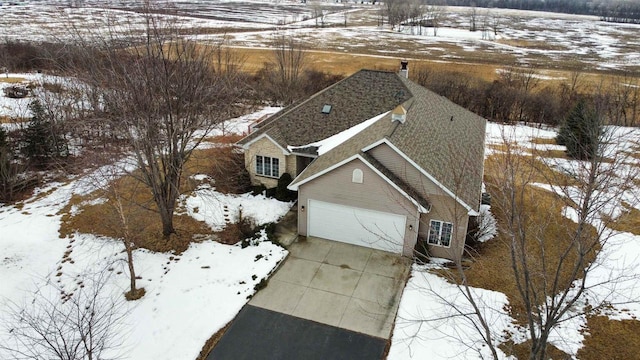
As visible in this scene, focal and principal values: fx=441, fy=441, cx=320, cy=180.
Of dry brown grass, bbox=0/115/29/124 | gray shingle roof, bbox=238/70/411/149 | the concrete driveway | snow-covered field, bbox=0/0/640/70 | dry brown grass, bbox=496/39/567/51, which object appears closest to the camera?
the concrete driveway

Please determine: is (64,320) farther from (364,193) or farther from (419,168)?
(419,168)

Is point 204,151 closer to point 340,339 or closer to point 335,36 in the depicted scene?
point 340,339

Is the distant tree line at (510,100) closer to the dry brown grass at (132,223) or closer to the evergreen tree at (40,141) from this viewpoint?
the dry brown grass at (132,223)

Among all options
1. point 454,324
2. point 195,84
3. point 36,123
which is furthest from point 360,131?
point 36,123

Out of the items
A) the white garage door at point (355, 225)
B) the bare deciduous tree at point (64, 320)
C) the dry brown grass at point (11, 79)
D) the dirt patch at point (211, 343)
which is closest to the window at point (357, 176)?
the white garage door at point (355, 225)

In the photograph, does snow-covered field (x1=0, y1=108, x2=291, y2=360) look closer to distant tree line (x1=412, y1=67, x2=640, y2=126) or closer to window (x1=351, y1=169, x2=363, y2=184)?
window (x1=351, y1=169, x2=363, y2=184)

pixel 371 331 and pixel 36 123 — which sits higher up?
pixel 36 123

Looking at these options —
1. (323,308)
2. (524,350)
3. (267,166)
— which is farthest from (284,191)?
(524,350)

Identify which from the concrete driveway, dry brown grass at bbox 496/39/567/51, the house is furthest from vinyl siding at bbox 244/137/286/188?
dry brown grass at bbox 496/39/567/51
